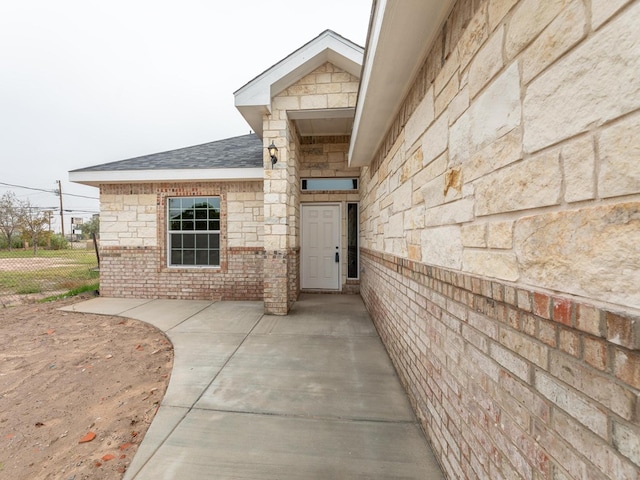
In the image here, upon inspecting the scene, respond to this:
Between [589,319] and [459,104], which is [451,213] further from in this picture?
[589,319]

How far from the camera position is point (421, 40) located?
200 centimetres

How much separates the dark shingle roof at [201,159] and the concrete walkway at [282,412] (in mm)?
3751

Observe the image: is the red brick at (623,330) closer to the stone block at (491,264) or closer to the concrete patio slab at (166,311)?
the stone block at (491,264)

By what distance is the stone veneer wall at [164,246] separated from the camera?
630cm

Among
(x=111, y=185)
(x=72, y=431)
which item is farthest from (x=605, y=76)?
(x=111, y=185)

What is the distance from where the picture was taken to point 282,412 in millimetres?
2361

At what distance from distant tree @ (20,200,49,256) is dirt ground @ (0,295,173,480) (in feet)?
72.4

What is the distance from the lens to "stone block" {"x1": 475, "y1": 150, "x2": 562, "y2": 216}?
926mm

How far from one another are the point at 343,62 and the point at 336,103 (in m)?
0.65

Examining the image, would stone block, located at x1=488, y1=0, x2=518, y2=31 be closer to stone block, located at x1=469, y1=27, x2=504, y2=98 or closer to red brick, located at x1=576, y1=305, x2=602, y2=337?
stone block, located at x1=469, y1=27, x2=504, y2=98

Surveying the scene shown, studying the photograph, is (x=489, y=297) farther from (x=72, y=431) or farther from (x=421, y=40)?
(x=72, y=431)

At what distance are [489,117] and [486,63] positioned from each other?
0.91 feet

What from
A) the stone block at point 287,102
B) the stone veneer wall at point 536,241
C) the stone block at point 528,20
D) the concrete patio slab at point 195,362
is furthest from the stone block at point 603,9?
the stone block at point 287,102

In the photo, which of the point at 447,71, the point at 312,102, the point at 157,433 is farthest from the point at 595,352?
the point at 312,102
